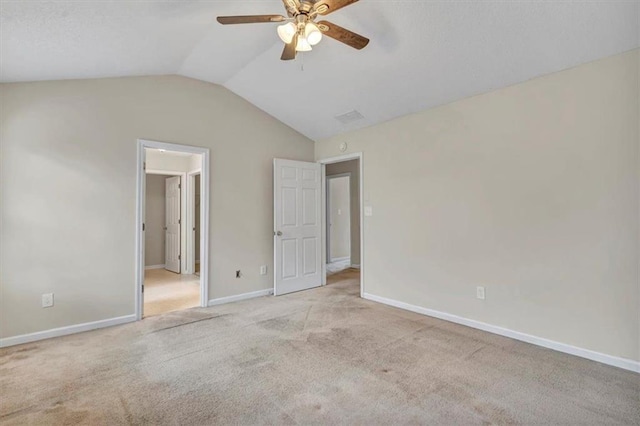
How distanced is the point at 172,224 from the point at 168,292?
2.23 metres

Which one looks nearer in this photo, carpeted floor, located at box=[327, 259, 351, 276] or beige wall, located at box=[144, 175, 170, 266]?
carpeted floor, located at box=[327, 259, 351, 276]

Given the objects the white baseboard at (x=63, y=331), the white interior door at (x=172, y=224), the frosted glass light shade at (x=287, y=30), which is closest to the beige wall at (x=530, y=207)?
the frosted glass light shade at (x=287, y=30)

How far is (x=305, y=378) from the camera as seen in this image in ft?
7.49

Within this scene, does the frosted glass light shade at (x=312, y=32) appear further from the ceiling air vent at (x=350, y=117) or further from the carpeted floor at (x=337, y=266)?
the carpeted floor at (x=337, y=266)

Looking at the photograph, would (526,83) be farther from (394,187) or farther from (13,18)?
(13,18)

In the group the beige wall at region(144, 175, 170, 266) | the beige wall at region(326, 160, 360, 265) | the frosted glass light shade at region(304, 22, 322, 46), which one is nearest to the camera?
the frosted glass light shade at region(304, 22, 322, 46)

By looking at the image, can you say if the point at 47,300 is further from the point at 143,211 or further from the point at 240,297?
the point at 240,297

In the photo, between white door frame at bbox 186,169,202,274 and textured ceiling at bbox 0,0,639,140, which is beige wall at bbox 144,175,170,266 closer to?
white door frame at bbox 186,169,202,274

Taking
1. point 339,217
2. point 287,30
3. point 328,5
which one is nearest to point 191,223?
point 339,217

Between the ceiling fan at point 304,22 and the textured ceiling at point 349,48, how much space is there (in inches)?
20.8

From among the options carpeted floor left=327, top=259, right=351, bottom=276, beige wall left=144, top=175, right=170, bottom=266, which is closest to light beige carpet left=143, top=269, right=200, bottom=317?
beige wall left=144, top=175, right=170, bottom=266

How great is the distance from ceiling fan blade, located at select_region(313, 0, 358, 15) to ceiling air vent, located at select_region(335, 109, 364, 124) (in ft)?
6.77

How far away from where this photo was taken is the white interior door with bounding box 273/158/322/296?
4.57 metres

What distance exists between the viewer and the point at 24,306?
115 inches
